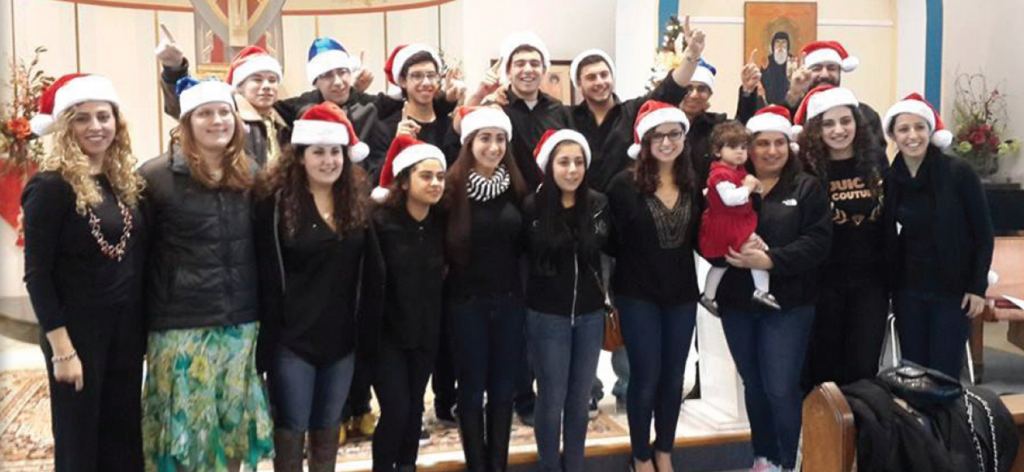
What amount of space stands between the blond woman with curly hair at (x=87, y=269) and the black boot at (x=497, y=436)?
129 cm

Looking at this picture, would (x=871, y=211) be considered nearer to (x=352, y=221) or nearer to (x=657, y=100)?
(x=657, y=100)

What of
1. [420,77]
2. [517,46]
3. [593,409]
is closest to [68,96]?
[420,77]

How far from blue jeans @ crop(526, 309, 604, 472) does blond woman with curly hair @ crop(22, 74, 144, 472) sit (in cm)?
144

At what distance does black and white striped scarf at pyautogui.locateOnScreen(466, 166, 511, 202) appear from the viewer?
3.50m


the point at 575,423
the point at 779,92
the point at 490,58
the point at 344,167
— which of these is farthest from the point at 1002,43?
the point at 344,167

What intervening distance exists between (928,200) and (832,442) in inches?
75.6

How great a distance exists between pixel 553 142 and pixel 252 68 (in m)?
1.26

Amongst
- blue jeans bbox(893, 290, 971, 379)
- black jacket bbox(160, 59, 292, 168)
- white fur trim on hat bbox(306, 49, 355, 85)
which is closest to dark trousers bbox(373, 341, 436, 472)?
black jacket bbox(160, 59, 292, 168)

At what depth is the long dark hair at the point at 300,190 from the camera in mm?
3141

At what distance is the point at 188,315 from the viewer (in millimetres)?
2961

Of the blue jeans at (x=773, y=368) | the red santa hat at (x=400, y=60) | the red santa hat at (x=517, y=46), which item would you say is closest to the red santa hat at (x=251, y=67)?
the red santa hat at (x=400, y=60)

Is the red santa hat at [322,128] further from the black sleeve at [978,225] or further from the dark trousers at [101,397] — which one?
the black sleeve at [978,225]

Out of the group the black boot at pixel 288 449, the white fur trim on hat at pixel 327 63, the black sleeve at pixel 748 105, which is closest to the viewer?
the black boot at pixel 288 449

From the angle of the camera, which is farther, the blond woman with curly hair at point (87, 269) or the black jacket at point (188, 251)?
the black jacket at point (188, 251)
